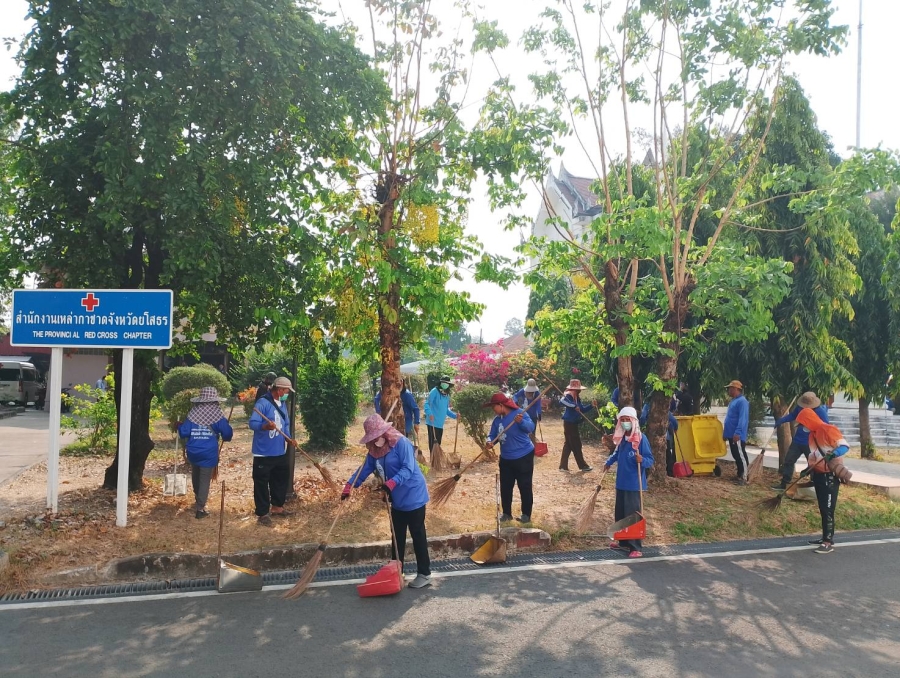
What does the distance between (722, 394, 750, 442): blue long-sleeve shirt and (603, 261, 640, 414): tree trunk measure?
1.95 metres

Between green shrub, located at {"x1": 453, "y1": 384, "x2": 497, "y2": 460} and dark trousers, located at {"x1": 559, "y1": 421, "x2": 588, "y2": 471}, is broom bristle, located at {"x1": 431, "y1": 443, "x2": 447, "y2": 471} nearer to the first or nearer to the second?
dark trousers, located at {"x1": 559, "y1": 421, "x2": 588, "y2": 471}

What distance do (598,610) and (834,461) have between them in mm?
3918

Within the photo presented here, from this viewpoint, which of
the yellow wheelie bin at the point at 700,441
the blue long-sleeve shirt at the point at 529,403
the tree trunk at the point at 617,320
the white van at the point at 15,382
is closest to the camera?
the tree trunk at the point at 617,320

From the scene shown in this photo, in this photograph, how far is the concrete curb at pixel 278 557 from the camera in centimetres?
664

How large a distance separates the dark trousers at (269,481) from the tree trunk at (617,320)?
5.23 m

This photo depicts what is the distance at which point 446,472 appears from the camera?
40.6ft

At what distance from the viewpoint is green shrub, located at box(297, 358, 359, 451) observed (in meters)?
14.2

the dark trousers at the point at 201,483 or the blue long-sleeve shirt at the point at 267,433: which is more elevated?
the blue long-sleeve shirt at the point at 267,433

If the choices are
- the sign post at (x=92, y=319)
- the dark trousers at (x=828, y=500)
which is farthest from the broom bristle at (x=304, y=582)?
the dark trousers at (x=828, y=500)

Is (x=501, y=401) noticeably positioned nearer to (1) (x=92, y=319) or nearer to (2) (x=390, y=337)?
(2) (x=390, y=337)

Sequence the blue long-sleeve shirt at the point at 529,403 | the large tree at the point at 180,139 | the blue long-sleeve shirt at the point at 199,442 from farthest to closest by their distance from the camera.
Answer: the blue long-sleeve shirt at the point at 529,403 < the blue long-sleeve shirt at the point at 199,442 < the large tree at the point at 180,139

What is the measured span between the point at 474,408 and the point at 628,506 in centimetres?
715

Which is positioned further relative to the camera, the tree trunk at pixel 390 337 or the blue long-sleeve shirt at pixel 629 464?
the tree trunk at pixel 390 337

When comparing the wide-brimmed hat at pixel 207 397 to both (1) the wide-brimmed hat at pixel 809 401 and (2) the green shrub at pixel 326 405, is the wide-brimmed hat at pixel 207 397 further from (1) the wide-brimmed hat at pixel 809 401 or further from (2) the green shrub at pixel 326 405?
(1) the wide-brimmed hat at pixel 809 401
